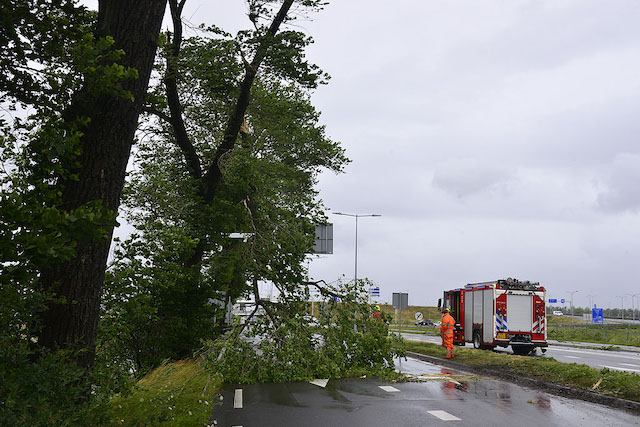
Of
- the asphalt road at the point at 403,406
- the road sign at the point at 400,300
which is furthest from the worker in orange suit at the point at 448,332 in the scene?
the road sign at the point at 400,300

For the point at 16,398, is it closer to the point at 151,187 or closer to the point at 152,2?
the point at 152,2

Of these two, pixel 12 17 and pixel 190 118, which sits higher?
pixel 190 118

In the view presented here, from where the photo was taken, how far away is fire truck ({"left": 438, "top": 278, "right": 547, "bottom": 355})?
2433 centimetres

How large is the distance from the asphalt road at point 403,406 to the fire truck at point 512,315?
10.6m

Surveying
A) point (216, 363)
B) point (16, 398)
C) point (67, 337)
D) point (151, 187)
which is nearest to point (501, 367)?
point (216, 363)

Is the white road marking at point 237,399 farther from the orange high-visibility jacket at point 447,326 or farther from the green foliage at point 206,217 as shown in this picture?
the orange high-visibility jacket at point 447,326

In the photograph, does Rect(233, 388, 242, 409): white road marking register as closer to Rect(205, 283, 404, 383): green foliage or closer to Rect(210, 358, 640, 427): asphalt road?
Rect(210, 358, 640, 427): asphalt road

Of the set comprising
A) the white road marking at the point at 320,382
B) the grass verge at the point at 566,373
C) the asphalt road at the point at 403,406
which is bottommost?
the white road marking at the point at 320,382

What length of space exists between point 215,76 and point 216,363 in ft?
22.4

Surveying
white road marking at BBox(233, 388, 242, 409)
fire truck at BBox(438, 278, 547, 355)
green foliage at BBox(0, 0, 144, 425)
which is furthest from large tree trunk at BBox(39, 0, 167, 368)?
fire truck at BBox(438, 278, 547, 355)

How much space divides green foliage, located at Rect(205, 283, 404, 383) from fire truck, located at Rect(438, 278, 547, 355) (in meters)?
8.63

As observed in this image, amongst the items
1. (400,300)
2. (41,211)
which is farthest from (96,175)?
(400,300)

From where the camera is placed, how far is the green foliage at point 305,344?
47.8ft

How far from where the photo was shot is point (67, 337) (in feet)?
20.7
